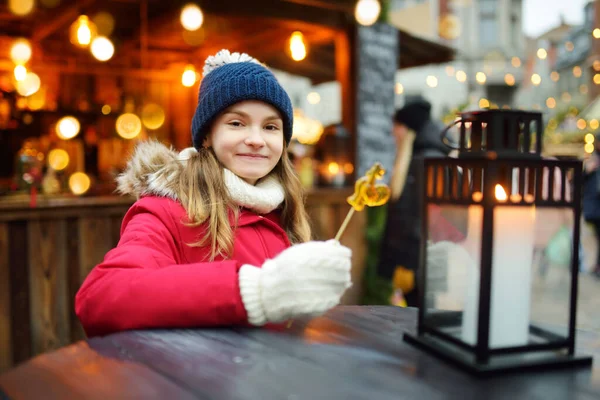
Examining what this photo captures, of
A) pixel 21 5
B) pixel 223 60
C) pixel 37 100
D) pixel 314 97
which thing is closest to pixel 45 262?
pixel 223 60

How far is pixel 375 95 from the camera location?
5824 millimetres

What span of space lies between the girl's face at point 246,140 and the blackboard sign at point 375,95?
3950 millimetres

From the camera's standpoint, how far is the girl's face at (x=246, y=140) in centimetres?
170

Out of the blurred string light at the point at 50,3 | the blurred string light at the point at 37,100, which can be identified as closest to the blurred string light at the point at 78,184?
the blurred string light at the point at 50,3

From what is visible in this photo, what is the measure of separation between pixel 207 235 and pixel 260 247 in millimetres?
205

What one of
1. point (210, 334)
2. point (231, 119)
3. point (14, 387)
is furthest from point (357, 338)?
point (231, 119)

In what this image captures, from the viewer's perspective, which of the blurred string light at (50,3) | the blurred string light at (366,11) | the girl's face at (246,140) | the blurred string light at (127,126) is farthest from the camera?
the blurred string light at (127,126)

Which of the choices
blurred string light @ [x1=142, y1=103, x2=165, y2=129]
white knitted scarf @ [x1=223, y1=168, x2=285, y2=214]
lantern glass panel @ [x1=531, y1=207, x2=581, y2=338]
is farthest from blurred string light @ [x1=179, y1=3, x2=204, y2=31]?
lantern glass panel @ [x1=531, y1=207, x2=581, y2=338]

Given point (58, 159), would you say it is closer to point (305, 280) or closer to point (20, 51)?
point (20, 51)

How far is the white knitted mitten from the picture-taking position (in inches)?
39.6

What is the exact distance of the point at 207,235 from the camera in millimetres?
1571

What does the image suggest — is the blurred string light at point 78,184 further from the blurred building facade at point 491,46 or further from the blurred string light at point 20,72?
the blurred building facade at point 491,46

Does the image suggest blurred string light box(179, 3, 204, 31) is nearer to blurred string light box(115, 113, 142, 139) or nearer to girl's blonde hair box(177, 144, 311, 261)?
blurred string light box(115, 113, 142, 139)

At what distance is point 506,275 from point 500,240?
0.06m
